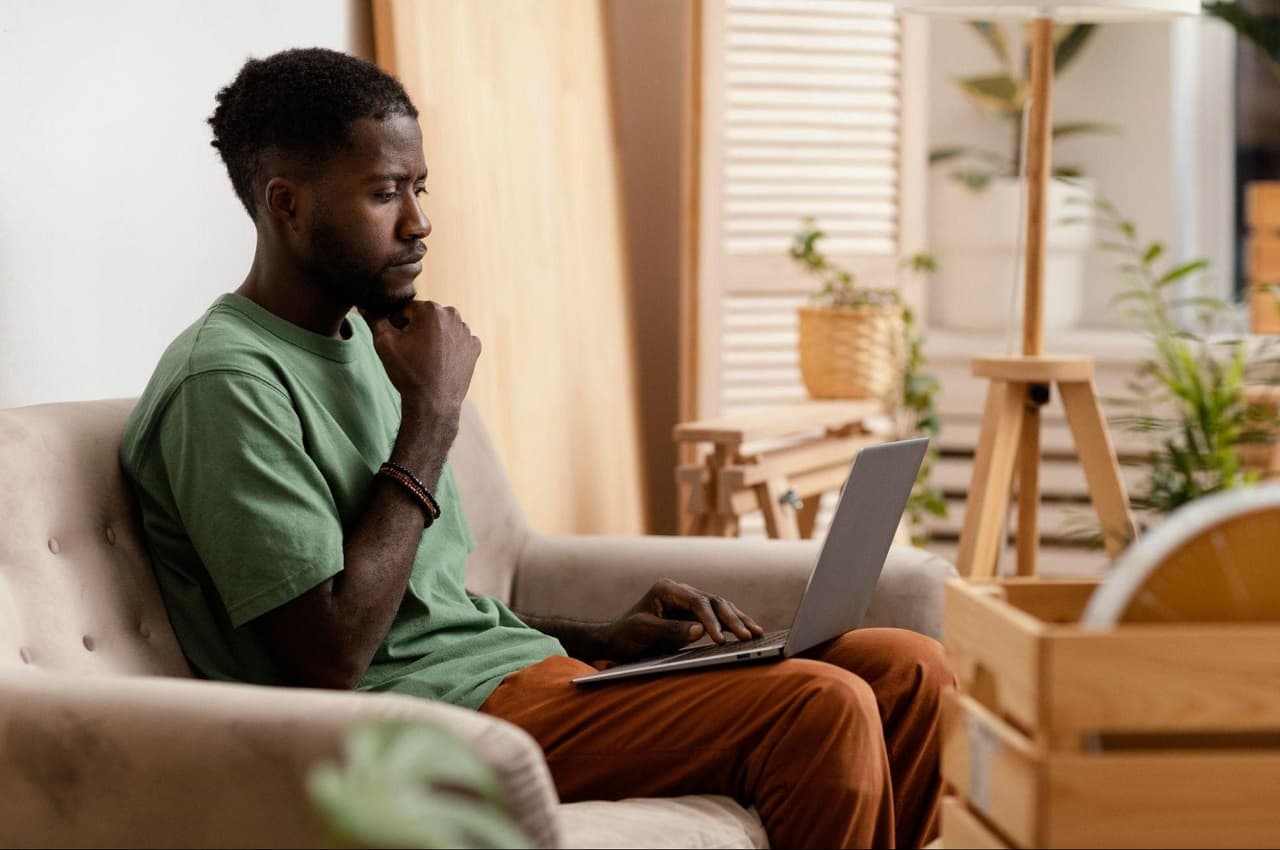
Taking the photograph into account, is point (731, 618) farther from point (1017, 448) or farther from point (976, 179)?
point (976, 179)

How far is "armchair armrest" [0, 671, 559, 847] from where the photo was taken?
3.71ft

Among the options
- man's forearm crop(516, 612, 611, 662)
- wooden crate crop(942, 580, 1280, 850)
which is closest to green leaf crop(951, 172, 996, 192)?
man's forearm crop(516, 612, 611, 662)

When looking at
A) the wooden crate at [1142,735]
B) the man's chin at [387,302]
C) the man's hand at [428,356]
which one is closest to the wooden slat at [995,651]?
the wooden crate at [1142,735]

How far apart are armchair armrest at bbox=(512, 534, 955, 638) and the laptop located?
0.69ft

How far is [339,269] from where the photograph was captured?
5.41 ft

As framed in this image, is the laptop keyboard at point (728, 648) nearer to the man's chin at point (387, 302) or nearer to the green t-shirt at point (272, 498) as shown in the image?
the green t-shirt at point (272, 498)

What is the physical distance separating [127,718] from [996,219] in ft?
11.8

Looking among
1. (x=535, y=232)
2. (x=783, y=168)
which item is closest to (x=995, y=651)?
(x=535, y=232)

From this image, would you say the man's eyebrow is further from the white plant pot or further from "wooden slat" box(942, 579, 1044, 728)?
the white plant pot

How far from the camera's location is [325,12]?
229 centimetres

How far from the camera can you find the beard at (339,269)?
1638 millimetres

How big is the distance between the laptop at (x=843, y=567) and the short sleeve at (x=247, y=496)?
321 mm

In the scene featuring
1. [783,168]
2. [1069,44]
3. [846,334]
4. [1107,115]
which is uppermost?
[1069,44]

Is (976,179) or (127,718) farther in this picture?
(976,179)
